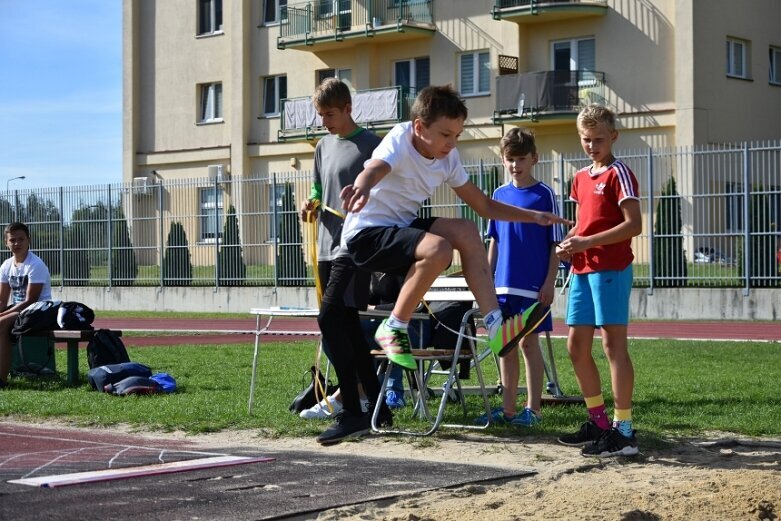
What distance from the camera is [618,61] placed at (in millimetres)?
34594

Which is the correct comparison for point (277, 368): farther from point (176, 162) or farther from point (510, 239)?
point (176, 162)

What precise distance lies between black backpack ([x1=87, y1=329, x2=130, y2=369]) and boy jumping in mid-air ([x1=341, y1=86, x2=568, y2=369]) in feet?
17.0

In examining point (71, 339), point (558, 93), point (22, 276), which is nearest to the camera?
point (71, 339)

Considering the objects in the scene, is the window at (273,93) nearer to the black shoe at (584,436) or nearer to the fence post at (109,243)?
the fence post at (109,243)

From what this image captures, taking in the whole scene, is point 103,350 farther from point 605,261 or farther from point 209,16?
point 209,16

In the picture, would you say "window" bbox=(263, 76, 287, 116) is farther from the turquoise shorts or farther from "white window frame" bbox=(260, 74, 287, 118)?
the turquoise shorts

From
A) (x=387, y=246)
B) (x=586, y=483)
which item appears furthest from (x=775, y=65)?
(x=586, y=483)

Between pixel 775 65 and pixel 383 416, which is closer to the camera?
pixel 383 416

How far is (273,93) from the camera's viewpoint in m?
42.9

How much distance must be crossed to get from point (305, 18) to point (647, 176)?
20.4m

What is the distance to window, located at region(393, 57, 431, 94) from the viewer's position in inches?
1535

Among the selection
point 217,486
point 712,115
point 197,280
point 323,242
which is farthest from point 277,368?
point 712,115

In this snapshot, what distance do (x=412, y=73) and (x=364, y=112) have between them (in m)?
2.38

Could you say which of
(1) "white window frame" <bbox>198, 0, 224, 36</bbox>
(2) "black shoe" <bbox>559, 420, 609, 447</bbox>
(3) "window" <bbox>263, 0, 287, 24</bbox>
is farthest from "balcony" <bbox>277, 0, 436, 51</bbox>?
(2) "black shoe" <bbox>559, 420, 609, 447</bbox>
